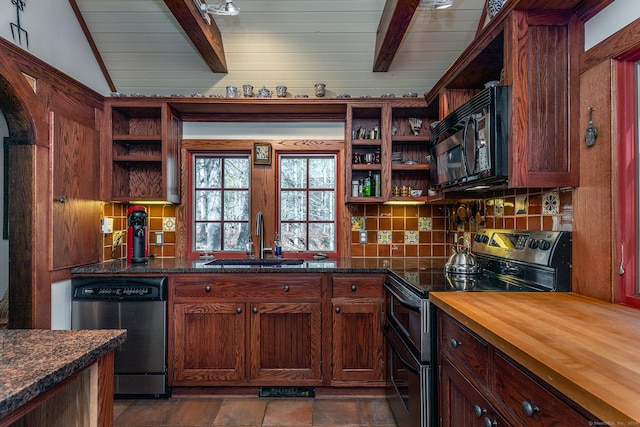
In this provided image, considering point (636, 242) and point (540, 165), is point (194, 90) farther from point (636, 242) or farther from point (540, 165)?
point (636, 242)

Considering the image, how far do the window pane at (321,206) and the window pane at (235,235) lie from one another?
0.61 m

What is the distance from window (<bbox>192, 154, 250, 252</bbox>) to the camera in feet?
10.8

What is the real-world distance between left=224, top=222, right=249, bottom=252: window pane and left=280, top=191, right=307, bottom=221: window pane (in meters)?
0.37

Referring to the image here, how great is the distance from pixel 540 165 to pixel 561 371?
3.65 feet

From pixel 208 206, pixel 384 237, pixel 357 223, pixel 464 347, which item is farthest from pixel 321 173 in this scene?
pixel 464 347

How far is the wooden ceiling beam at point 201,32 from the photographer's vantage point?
2.16 meters

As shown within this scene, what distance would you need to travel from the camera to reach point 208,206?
330cm

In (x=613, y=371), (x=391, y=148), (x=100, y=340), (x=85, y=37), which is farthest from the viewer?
(x=391, y=148)

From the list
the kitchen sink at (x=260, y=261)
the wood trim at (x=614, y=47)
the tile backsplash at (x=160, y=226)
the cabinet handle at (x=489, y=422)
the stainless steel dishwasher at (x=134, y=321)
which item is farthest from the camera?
the tile backsplash at (x=160, y=226)

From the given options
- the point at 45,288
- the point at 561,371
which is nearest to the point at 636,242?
the point at 561,371

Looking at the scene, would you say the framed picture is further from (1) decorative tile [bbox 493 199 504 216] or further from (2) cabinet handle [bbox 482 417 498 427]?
(2) cabinet handle [bbox 482 417 498 427]

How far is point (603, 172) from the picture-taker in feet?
4.99

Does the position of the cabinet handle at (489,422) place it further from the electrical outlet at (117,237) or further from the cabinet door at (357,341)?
the electrical outlet at (117,237)

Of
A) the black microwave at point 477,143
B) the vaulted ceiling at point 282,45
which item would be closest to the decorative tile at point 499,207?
the black microwave at point 477,143
